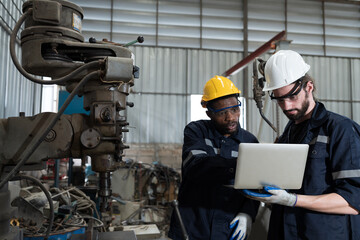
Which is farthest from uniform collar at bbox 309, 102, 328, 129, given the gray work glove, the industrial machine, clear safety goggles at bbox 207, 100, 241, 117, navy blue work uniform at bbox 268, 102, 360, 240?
the industrial machine

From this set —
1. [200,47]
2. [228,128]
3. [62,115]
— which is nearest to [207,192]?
[228,128]

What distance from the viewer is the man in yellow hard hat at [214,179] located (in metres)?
1.24

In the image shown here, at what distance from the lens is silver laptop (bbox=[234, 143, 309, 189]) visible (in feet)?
3.18

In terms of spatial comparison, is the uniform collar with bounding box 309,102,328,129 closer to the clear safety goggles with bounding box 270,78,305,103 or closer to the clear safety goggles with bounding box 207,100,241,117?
the clear safety goggles with bounding box 270,78,305,103

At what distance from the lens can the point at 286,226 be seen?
1119 mm

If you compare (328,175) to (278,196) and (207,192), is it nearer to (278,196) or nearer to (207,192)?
(278,196)

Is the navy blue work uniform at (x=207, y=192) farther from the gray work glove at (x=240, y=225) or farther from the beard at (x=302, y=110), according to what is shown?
the beard at (x=302, y=110)

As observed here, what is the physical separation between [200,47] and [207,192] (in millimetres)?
4881

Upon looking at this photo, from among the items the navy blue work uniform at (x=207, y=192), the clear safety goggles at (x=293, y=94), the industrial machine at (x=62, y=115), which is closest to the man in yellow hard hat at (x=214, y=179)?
the navy blue work uniform at (x=207, y=192)

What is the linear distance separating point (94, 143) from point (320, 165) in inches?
32.0

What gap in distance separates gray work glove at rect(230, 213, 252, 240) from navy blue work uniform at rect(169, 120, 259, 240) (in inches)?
0.8

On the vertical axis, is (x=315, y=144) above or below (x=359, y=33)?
below

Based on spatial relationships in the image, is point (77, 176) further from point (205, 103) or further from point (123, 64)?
point (123, 64)

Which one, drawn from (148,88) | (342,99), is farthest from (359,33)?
(148,88)
